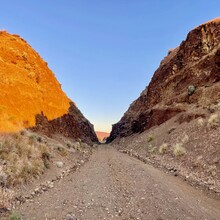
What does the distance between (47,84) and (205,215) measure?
98.0 feet

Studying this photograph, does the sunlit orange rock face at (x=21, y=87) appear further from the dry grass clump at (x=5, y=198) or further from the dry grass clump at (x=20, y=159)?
the dry grass clump at (x=5, y=198)

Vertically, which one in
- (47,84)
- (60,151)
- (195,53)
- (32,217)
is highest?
(195,53)

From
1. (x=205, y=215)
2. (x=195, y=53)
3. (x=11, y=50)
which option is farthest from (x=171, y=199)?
(x=195, y=53)

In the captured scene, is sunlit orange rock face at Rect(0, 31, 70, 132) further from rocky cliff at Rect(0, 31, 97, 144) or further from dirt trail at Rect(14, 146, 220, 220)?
dirt trail at Rect(14, 146, 220, 220)

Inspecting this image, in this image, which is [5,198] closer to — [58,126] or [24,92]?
[24,92]

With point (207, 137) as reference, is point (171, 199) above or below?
below

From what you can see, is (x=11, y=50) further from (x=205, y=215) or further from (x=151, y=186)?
(x=205, y=215)

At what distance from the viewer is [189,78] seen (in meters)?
37.9

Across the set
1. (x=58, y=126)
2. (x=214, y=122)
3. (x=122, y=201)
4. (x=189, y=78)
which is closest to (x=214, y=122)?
(x=214, y=122)

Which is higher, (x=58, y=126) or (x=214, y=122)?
(x=58, y=126)

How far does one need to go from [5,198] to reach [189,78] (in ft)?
105

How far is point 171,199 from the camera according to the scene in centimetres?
964

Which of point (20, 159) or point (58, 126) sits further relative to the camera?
point (58, 126)

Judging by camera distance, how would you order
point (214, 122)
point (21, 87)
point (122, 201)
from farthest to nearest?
point (21, 87), point (214, 122), point (122, 201)
